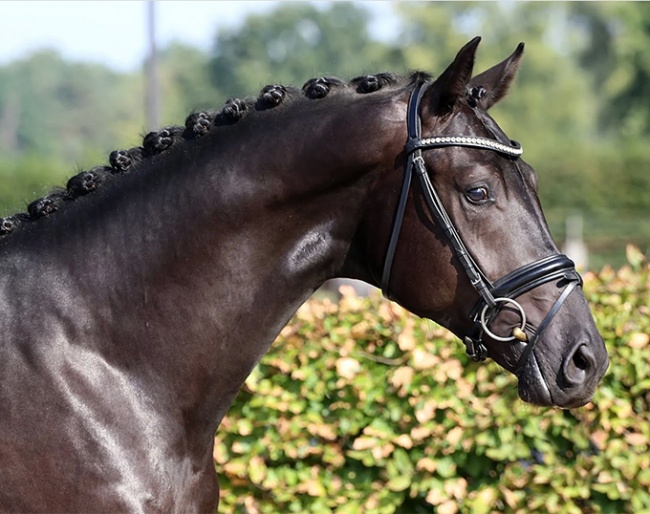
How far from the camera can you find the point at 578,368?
2.60 metres

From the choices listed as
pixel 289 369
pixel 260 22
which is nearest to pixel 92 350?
pixel 289 369

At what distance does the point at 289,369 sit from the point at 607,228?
22.9 meters

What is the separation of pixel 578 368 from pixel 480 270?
0.40m

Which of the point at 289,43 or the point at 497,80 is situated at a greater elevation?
the point at 289,43

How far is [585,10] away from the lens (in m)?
64.3

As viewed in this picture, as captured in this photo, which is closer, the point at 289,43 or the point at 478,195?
the point at 478,195

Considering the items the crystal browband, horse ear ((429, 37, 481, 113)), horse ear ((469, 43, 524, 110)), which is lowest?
the crystal browband

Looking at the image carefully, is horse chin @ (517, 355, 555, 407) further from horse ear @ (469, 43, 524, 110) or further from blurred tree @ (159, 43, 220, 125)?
blurred tree @ (159, 43, 220, 125)

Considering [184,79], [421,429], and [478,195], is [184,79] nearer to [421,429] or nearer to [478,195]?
[421,429]

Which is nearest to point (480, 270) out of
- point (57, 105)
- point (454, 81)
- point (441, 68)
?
point (454, 81)

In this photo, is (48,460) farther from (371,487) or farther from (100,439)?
Answer: (371,487)

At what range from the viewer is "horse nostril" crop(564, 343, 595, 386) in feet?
8.48

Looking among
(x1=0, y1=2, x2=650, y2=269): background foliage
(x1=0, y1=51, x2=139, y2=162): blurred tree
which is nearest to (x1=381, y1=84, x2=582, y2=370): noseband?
(x1=0, y1=2, x2=650, y2=269): background foliage

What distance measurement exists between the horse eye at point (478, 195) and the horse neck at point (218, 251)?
0.27 metres
